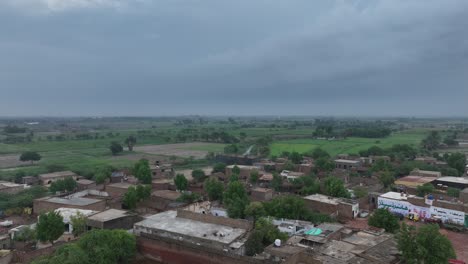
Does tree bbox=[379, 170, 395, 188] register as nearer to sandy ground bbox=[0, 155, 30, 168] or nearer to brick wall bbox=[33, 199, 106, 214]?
brick wall bbox=[33, 199, 106, 214]

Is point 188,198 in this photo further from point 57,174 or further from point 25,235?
point 57,174

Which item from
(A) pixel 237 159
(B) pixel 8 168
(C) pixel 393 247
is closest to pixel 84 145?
(B) pixel 8 168

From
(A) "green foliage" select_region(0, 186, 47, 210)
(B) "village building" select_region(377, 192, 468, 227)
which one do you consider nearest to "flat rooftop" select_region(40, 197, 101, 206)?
(A) "green foliage" select_region(0, 186, 47, 210)

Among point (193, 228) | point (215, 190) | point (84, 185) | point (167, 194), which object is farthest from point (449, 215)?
point (84, 185)

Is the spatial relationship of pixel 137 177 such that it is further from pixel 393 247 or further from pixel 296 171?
pixel 393 247

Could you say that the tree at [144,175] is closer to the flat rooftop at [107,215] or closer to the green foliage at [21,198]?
the green foliage at [21,198]

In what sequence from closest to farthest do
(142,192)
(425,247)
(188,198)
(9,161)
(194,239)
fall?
(425,247), (194,239), (142,192), (188,198), (9,161)

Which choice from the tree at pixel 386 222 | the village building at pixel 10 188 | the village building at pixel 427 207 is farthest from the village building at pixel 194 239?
the village building at pixel 10 188
